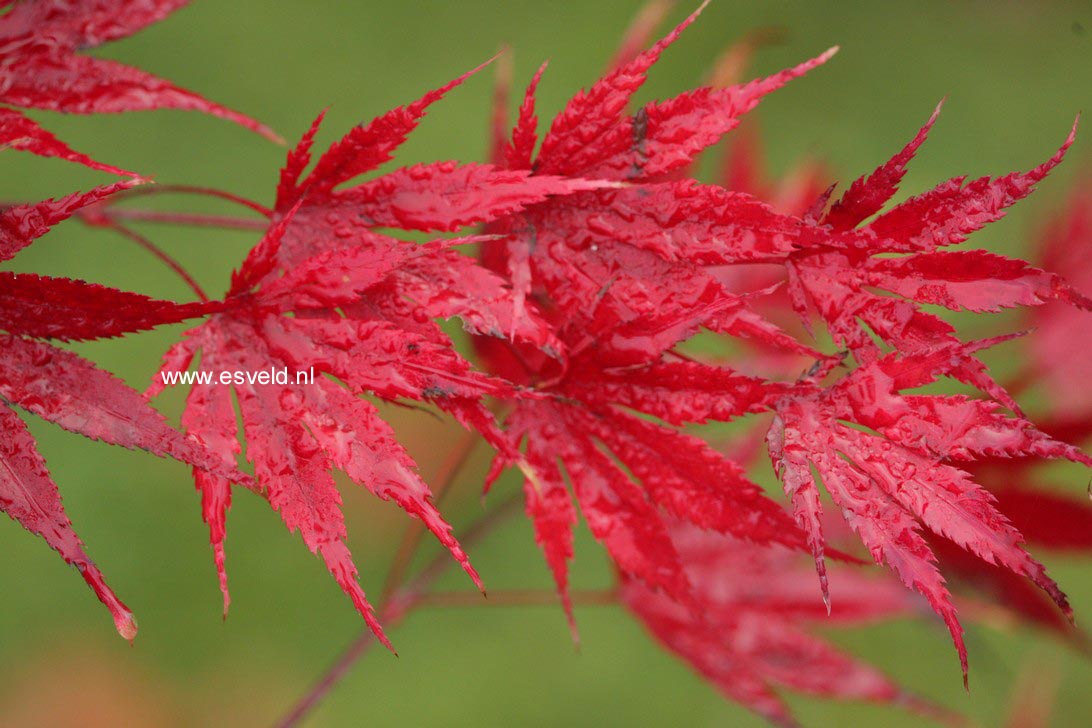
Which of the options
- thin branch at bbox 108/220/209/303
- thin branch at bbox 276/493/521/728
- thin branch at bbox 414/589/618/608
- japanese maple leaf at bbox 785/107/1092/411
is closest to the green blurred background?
thin branch at bbox 414/589/618/608

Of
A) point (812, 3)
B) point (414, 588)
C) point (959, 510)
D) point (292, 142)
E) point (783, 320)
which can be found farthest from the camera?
point (812, 3)

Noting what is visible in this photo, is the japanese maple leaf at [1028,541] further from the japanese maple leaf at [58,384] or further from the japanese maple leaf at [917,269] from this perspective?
the japanese maple leaf at [58,384]

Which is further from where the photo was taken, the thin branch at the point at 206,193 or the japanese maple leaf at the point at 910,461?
the thin branch at the point at 206,193

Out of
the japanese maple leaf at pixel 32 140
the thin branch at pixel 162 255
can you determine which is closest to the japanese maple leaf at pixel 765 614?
the thin branch at pixel 162 255

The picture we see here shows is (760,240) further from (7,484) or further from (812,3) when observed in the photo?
(812,3)

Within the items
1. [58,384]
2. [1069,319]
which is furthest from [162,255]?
[1069,319]

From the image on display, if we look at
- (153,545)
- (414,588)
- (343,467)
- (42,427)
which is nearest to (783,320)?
(414,588)
